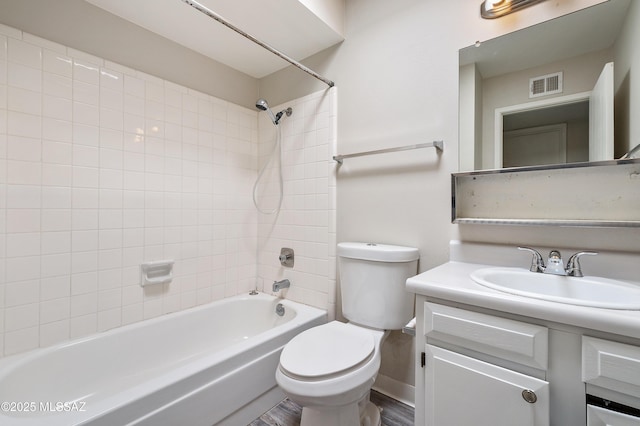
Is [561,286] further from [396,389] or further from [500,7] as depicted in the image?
[500,7]

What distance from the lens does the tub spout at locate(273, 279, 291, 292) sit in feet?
6.49

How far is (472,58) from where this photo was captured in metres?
1.34

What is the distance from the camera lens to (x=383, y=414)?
1.47m

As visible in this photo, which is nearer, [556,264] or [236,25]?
[556,264]

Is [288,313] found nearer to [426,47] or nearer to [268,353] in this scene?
[268,353]

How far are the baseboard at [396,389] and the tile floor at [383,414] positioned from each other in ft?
0.08

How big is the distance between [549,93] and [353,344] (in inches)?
52.9

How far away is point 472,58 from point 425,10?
0.40 m

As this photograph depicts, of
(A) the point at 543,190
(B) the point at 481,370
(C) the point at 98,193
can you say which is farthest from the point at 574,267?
(C) the point at 98,193

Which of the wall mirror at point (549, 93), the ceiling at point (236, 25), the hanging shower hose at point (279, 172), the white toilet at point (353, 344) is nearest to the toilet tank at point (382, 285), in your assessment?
the white toilet at point (353, 344)

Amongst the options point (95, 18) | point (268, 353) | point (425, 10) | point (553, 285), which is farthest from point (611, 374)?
point (95, 18)

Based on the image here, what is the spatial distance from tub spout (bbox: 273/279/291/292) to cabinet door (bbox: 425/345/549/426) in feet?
3.94

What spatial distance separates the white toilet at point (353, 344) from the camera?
1031 mm

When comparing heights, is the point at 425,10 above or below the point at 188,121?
above
